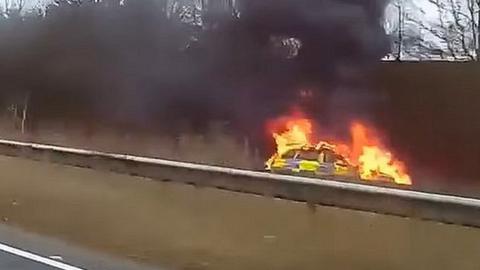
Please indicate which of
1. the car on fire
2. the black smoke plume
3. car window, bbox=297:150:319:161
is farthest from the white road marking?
the black smoke plume

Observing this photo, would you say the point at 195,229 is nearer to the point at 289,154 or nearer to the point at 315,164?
the point at 315,164

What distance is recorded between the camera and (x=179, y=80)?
3866 cm

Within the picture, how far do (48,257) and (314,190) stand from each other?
10.9 feet

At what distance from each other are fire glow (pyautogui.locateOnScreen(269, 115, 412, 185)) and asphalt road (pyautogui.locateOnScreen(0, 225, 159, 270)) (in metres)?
17.9

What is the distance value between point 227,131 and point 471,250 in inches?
1165

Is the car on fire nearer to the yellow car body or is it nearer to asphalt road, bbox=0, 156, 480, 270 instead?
the yellow car body

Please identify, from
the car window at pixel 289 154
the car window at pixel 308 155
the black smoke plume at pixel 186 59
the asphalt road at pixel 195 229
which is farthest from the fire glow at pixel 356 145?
the asphalt road at pixel 195 229

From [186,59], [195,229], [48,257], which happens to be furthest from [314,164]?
[195,229]

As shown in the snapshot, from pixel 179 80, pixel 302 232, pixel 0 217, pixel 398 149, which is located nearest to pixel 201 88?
pixel 179 80

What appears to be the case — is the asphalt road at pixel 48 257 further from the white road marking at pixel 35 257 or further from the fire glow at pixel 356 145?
the fire glow at pixel 356 145

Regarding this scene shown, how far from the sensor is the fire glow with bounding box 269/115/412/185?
31.0 meters

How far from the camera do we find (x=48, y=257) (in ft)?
34.3

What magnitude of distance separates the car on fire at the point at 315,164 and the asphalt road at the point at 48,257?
12638 millimetres

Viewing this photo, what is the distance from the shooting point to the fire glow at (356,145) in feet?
102
